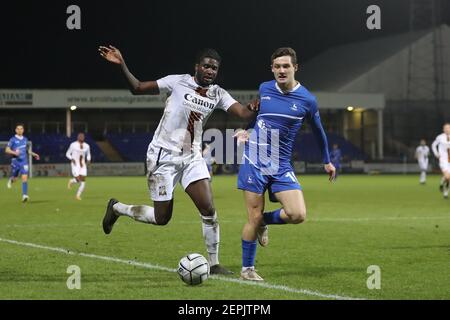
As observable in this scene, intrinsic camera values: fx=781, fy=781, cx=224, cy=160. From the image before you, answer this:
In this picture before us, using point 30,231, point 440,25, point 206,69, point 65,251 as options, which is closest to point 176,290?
point 206,69

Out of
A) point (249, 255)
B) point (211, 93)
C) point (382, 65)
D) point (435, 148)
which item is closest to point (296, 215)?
point (249, 255)

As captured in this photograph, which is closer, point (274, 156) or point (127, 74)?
point (127, 74)

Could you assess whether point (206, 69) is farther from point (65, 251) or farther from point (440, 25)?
point (440, 25)

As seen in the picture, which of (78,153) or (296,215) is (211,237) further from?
(78,153)

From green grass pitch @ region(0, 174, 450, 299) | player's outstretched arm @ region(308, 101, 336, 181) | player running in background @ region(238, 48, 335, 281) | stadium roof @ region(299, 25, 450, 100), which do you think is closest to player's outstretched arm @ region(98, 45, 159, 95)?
player running in background @ region(238, 48, 335, 281)

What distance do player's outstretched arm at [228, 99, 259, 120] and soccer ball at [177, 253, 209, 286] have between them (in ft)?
5.84

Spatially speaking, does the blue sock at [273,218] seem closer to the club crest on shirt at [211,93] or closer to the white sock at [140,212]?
the white sock at [140,212]

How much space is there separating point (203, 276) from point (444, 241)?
5.96 meters

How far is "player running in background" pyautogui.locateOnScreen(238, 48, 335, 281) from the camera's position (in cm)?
883

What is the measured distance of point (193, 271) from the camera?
26.7 ft

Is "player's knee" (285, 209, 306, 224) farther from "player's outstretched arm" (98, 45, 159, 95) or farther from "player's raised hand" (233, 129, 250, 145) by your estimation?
"player's outstretched arm" (98, 45, 159, 95)

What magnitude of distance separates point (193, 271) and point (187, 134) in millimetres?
1811

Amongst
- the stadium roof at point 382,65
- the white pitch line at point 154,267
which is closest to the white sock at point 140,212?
the white pitch line at point 154,267
